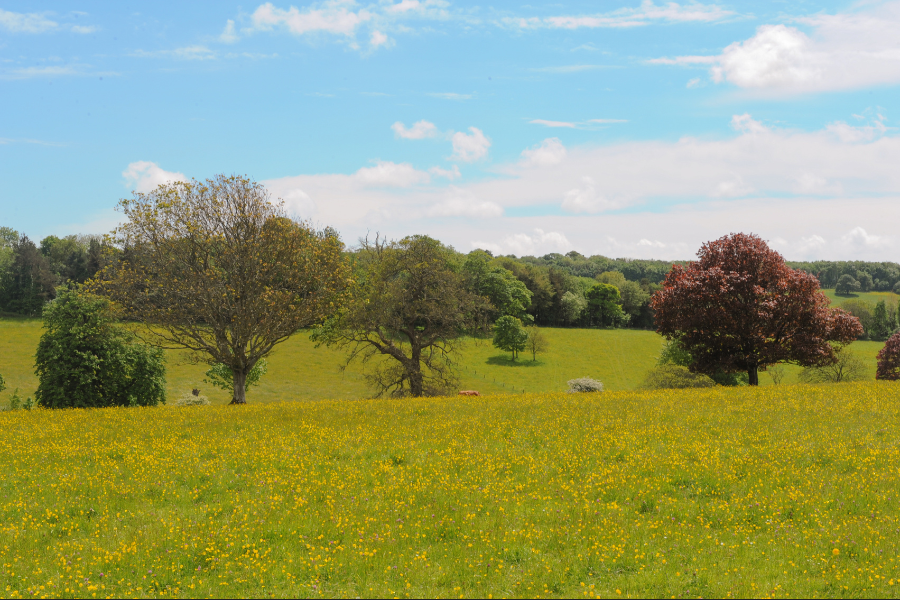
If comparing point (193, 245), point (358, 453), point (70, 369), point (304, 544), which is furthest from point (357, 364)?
point (304, 544)

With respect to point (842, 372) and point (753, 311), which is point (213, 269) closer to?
point (753, 311)

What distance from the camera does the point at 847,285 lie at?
19338cm

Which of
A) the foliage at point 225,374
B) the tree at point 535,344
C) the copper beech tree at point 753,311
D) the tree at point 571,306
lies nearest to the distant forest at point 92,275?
the tree at point 571,306

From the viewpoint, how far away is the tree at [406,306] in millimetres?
35000

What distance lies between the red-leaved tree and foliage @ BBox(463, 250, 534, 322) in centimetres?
5342

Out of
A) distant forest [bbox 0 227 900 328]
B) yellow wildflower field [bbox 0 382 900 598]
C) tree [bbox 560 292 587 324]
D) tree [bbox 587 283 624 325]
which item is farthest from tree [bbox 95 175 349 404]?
tree [bbox 587 283 624 325]

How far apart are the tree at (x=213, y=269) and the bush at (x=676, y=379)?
1101 inches

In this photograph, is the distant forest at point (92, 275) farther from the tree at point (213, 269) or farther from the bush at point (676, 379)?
the tree at point (213, 269)

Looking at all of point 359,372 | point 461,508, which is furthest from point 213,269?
point 359,372

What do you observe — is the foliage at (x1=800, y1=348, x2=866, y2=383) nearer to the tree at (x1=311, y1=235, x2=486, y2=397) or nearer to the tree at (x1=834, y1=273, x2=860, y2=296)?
the tree at (x1=311, y1=235, x2=486, y2=397)

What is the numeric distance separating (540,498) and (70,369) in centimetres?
3713

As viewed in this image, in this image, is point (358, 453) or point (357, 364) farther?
point (357, 364)

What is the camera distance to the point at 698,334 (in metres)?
34.3

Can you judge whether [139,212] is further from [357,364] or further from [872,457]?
[357,364]
